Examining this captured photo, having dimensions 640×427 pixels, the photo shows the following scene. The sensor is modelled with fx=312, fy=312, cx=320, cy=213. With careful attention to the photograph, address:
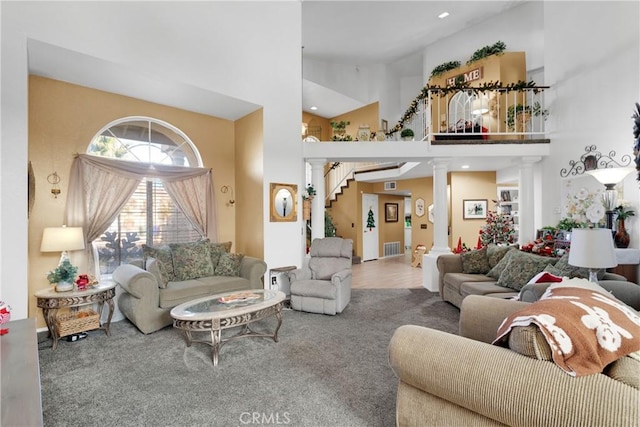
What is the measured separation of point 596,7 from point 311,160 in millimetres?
4756

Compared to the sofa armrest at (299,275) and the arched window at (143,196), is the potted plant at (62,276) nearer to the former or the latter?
the arched window at (143,196)

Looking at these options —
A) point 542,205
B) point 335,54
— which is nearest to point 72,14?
point 335,54

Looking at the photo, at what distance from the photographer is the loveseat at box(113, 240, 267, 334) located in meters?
3.58

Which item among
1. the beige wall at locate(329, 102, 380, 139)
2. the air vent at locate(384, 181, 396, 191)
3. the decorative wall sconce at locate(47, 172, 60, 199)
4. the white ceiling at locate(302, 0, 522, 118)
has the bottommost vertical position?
the decorative wall sconce at locate(47, 172, 60, 199)

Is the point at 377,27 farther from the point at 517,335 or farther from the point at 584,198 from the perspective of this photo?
the point at 517,335

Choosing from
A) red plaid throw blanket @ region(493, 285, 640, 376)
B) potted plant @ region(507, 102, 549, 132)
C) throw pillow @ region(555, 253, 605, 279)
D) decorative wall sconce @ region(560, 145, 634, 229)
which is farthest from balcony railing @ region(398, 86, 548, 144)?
red plaid throw blanket @ region(493, 285, 640, 376)

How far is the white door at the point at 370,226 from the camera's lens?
9.88m

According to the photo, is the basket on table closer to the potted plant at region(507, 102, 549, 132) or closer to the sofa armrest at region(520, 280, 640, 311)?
the sofa armrest at region(520, 280, 640, 311)

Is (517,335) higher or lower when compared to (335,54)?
lower

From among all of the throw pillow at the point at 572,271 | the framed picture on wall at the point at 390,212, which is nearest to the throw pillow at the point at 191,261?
the throw pillow at the point at 572,271

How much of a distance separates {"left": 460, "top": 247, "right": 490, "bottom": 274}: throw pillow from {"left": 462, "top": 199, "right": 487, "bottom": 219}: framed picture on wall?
12.5 feet

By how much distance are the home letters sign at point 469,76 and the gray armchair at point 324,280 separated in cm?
578

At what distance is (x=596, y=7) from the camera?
446cm

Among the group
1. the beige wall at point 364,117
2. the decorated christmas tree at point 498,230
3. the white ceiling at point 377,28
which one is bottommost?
the decorated christmas tree at point 498,230
